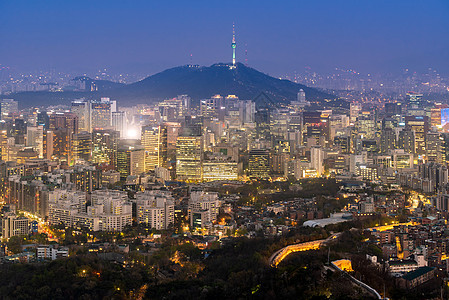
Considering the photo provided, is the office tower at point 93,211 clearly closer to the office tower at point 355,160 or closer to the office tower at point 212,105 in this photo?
the office tower at point 355,160

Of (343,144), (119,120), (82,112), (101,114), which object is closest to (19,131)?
(82,112)

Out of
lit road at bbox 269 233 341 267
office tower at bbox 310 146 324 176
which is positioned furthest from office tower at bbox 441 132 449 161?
lit road at bbox 269 233 341 267

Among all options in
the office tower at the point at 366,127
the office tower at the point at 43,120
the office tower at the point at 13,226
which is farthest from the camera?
the office tower at the point at 366,127

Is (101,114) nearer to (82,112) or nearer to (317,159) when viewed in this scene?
(82,112)

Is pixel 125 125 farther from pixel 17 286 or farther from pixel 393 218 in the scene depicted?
pixel 17 286

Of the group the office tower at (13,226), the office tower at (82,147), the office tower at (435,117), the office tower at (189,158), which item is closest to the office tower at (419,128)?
the office tower at (435,117)

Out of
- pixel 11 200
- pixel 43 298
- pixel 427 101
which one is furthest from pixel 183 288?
pixel 427 101
